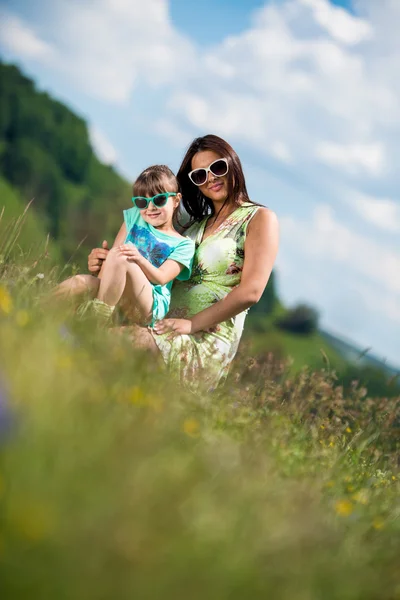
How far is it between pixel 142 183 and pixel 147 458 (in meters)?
3.51

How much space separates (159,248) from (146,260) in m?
0.42

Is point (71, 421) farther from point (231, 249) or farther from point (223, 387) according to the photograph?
point (231, 249)

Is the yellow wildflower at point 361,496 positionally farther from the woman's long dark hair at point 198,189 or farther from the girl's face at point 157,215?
the woman's long dark hair at point 198,189

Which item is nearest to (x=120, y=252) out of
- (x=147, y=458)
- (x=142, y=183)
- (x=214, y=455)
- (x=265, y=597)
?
(x=142, y=183)

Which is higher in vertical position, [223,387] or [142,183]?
[142,183]

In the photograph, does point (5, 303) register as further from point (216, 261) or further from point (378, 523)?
point (216, 261)

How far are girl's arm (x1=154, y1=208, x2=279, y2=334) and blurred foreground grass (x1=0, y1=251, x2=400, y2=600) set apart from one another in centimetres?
168

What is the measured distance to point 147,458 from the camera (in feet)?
6.08

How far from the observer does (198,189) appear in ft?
18.2

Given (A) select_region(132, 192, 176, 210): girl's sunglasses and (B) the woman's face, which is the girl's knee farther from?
(B) the woman's face

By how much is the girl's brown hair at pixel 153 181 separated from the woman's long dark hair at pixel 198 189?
0.80 ft

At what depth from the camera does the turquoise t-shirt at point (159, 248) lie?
4.89 metres

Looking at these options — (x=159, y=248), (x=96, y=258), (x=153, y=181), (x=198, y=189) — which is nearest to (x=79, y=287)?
(x=96, y=258)

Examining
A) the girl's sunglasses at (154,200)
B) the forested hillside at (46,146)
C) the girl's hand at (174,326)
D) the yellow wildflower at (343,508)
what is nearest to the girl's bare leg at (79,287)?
the girl's hand at (174,326)
